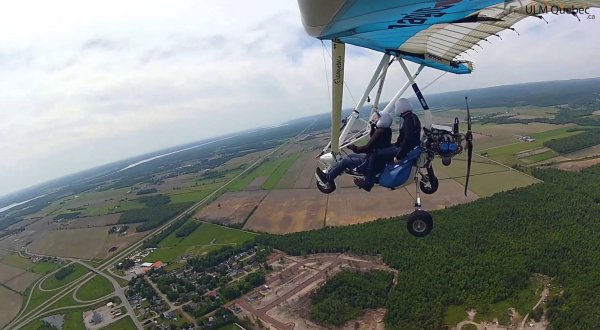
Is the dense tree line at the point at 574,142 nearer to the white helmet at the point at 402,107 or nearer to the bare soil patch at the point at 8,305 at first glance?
the white helmet at the point at 402,107

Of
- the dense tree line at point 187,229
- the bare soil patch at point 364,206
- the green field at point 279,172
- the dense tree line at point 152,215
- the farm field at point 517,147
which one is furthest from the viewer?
the green field at point 279,172

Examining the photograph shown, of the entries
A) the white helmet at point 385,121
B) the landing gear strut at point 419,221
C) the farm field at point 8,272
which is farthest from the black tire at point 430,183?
the farm field at point 8,272

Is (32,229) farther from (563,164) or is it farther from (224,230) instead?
(563,164)

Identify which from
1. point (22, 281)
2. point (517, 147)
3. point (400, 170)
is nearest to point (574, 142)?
point (517, 147)

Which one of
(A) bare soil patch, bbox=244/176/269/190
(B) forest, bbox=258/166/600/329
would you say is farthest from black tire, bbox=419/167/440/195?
(A) bare soil patch, bbox=244/176/269/190

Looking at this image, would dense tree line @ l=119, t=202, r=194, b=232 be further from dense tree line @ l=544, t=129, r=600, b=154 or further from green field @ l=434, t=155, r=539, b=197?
dense tree line @ l=544, t=129, r=600, b=154
